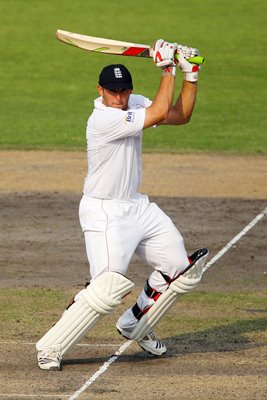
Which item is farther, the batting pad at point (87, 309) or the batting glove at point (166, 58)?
the batting glove at point (166, 58)

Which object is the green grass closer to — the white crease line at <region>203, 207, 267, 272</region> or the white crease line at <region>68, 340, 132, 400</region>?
the white crease line at <region>203, 207, 267, 272</region>

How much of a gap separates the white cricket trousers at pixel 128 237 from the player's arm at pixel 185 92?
791 mm

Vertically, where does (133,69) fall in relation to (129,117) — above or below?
below

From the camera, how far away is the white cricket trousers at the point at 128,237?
33.1ft

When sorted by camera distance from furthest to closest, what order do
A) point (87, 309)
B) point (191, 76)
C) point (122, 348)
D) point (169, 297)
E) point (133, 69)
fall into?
point (133, 69)
point (122, 348)
point (191, 76)
point (169, 297)
point (87, 309)

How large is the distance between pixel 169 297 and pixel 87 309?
2.63 ft

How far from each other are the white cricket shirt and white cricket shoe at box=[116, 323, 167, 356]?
1.22 meters

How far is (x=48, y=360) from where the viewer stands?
10.1 m

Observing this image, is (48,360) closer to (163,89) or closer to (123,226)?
(123,226)

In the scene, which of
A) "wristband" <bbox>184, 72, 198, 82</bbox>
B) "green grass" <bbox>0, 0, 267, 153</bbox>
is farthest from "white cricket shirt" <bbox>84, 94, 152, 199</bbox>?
"green grass" <bbox>0, 0, 267, 153</bbox>

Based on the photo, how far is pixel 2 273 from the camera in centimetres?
1384

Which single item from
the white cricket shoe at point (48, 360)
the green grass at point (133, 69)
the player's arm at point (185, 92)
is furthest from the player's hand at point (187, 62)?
the green grass at point (133, 69)

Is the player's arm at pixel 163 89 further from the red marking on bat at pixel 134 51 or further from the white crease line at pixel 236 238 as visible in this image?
the white crease line at pixel 236 238

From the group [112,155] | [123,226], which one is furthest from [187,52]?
[123,226]
